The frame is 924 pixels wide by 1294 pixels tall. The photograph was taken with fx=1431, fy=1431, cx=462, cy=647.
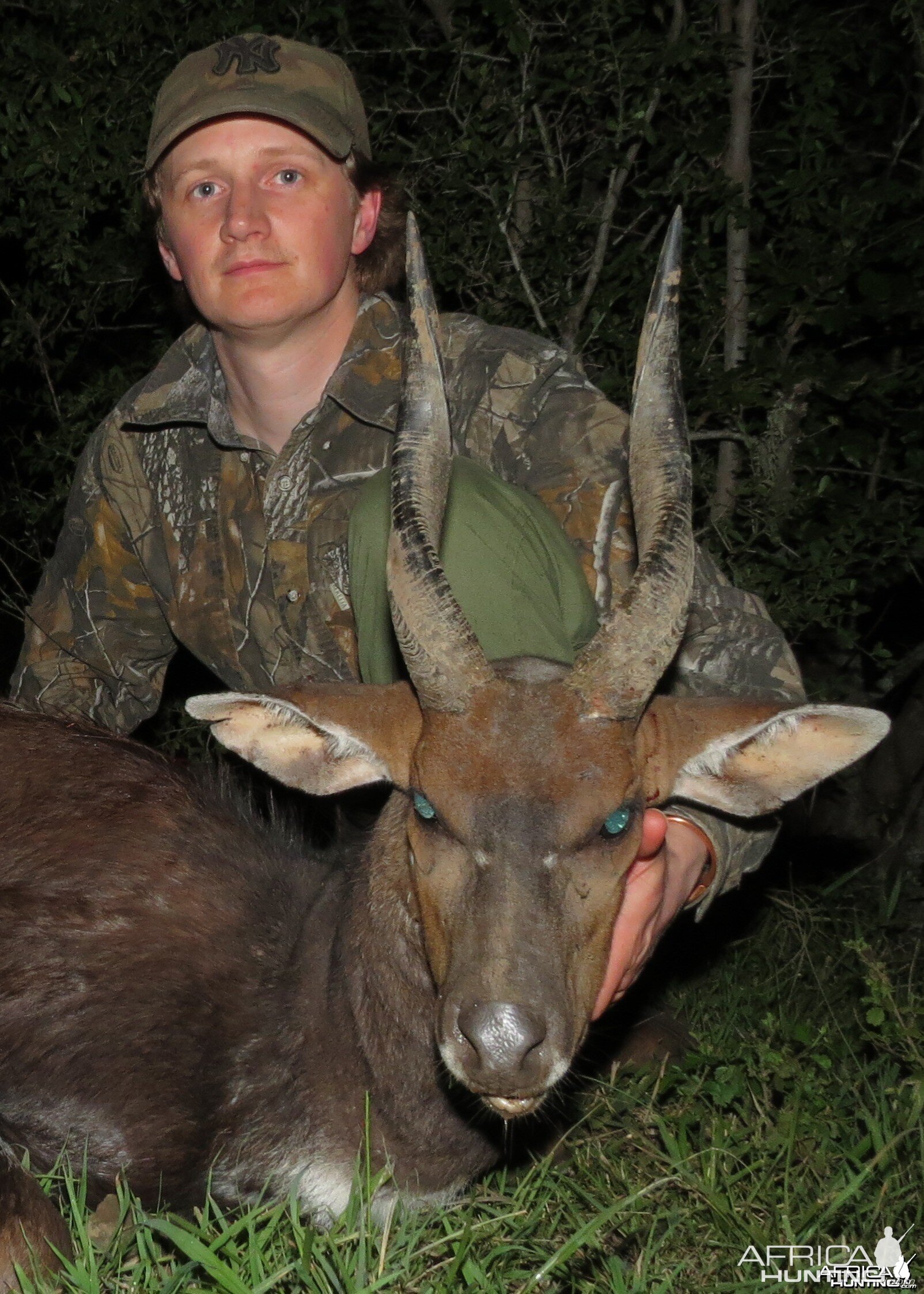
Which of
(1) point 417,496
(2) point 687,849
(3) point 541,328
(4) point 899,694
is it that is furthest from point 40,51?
(4) point 899,694

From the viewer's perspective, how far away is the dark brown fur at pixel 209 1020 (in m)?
3.46

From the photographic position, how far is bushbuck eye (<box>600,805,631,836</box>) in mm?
3068

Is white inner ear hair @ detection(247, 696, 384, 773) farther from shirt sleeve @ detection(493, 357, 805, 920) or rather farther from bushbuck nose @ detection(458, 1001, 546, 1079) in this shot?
shirt sleeve @ detection(493, 357, 805, 920)

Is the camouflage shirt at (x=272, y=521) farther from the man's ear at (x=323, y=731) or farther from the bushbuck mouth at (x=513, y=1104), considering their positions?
the bushbuck mouth at (x=513, y=1104)

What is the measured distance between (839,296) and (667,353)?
3.25m

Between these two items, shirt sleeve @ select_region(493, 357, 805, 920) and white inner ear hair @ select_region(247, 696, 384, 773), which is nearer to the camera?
white inner ear hair @ select_region(247, 696, 384, 773)

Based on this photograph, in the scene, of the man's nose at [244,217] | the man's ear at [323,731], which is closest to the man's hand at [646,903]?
the man's ear at [323,731]

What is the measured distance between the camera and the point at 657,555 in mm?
3119

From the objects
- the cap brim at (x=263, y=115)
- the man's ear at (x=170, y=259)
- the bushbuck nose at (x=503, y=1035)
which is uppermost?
the cap brim at (x=263, y=115)

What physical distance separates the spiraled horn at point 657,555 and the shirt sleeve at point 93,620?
266 centimetres

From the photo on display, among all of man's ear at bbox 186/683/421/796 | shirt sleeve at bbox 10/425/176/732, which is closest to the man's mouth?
shirt sleeve at bbox 10/425/176/732

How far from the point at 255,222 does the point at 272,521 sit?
38.7 inches

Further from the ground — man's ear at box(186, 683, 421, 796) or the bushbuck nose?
man's ear at box(186, 683, 421, 796)

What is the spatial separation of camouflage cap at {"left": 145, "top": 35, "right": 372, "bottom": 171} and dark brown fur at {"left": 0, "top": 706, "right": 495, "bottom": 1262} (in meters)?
2.38
